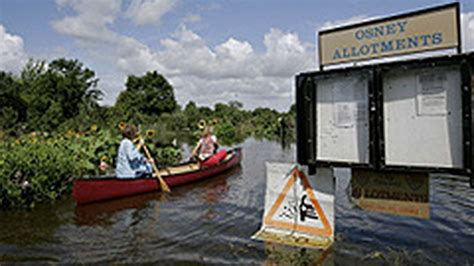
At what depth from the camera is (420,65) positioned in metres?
3.86

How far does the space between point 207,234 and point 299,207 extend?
223 centimetres

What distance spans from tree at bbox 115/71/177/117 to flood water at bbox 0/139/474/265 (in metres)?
55.9

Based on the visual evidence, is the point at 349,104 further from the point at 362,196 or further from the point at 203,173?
the point at 203,173

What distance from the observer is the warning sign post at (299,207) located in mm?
4816

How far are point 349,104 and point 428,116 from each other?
857 millimetres

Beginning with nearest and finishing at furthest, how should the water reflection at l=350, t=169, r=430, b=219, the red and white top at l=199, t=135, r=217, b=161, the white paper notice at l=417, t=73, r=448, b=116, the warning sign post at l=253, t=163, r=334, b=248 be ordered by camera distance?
the white paper notice at l=417, t=73, r=448, b=116 < the water reflection at l=350, t=169, r=430, b=219 < the warning sign post at l=253, t=163, r=334, b=248 < the red and white top at l=199, t=135, r=217, b=161

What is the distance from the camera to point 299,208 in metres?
4.96

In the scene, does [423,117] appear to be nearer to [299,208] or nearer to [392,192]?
[392,192]

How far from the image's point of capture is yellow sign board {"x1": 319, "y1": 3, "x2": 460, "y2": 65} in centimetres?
371

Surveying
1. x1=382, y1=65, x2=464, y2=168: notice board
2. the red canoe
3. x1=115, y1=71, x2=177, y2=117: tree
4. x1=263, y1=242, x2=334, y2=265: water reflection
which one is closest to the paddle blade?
the red canoe

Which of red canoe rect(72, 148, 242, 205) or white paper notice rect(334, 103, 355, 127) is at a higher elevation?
white paper notice rect(334, 103, 355, 127)

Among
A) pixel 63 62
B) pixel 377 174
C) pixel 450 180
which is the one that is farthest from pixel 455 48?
pixel 63 62

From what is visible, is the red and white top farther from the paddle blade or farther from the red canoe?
the paddle blade

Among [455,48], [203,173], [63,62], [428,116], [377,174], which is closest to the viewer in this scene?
[455,48]
